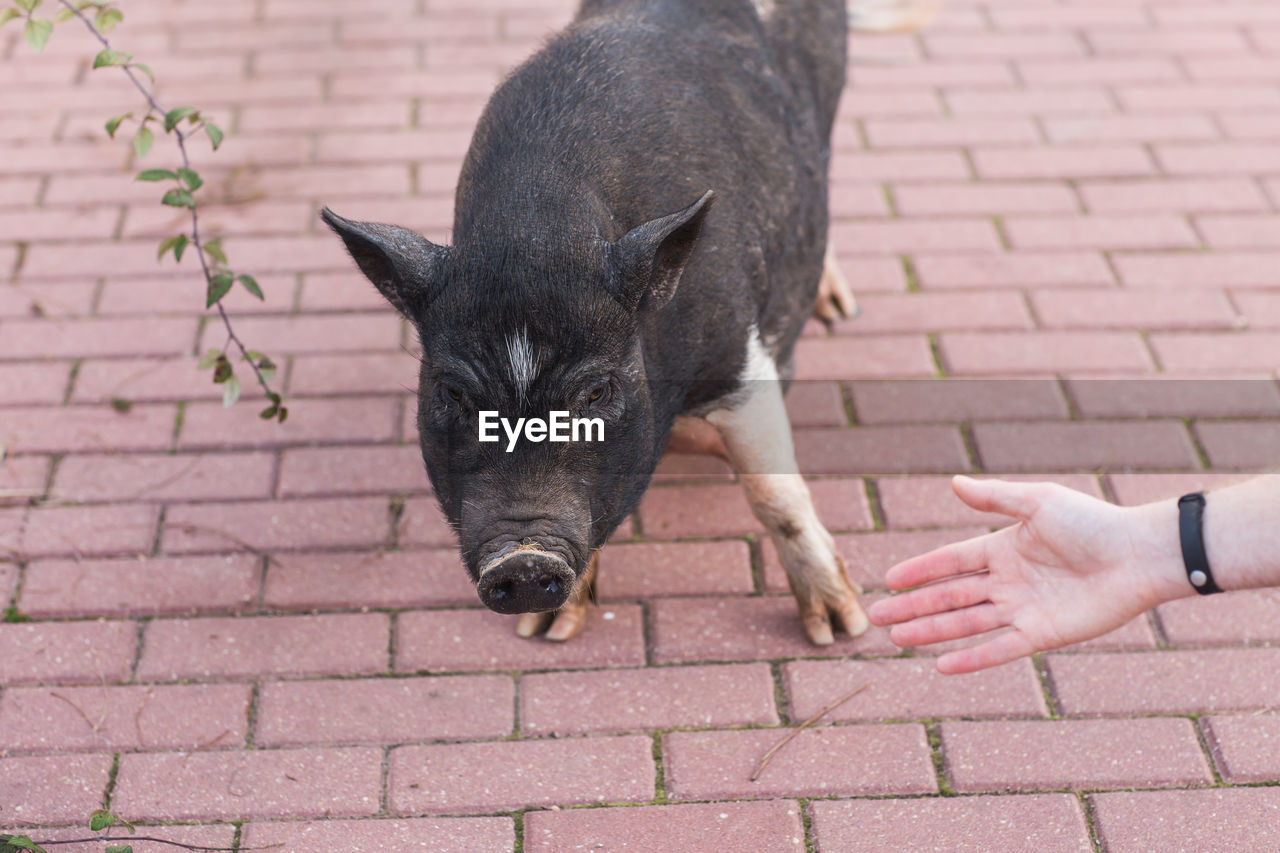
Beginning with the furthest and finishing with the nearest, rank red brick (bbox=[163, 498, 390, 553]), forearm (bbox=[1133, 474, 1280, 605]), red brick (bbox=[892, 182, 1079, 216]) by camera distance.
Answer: red brick (bbox=[892, 182, 1079, 216]), red brick (bbox=[163, 498, 390, 553]), forearm (bbox=[1133, 474, 1280, 605])

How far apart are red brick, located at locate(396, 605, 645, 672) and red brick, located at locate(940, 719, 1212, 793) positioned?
762mm

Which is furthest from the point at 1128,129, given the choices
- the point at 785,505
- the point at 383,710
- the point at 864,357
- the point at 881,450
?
the point at 383,710

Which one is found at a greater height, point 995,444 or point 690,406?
point 690,406

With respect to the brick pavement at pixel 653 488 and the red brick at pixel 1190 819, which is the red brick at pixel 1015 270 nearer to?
the brick pavement at pixel 653 488

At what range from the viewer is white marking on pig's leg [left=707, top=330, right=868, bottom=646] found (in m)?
3.07

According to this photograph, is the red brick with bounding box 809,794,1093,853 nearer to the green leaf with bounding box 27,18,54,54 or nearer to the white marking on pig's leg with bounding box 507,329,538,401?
the white marking on pig's leg with bounding box 507,329,538,401

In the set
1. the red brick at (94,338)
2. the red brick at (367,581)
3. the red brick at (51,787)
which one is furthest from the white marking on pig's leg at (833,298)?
the red brick at (51,787)

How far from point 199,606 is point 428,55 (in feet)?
9.49

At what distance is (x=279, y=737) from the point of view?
2.87 meters

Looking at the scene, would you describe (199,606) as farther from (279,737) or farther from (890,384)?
(890,384)

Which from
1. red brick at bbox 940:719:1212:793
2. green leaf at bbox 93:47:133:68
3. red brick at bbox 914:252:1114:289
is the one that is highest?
green leaf at bbox 93:47:133:68

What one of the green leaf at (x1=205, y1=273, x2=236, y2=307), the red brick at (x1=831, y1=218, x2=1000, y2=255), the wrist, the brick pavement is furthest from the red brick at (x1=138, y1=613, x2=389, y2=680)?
the red brick at (x1=831, y1=218, x2=1000, y2=255)

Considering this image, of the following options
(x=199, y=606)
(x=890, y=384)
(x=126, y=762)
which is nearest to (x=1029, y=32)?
(x=890, y=384)

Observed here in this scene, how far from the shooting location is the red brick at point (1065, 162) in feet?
15.3
